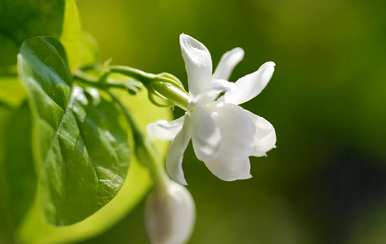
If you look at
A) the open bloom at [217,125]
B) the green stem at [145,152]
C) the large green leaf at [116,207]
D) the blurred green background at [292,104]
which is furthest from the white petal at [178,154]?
the blurred green background at [292,104]

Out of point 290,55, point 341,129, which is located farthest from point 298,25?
point 341,129

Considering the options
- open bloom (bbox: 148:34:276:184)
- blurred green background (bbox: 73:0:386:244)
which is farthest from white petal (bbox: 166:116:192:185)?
blurred green background (bbox: 73:0:386:244)

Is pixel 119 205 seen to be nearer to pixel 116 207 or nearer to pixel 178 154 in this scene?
pixel 116 207

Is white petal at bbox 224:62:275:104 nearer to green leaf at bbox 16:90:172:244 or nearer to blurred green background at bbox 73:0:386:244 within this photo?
green leaf at bbox 16:90:172:244

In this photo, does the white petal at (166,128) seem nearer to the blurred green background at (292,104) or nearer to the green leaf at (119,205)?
the green leaf at (119,205)

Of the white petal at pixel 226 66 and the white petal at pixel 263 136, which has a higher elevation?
the white petal at pixel 226 66

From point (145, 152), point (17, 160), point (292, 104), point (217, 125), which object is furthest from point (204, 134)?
point (292, 104)
